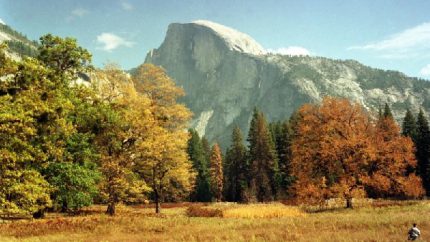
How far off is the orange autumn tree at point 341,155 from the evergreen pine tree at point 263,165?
39.6 meters

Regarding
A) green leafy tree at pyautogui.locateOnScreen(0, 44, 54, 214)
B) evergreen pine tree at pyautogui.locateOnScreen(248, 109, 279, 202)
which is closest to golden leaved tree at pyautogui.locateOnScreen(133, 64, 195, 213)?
green leafy tree at pyautogui.locateOnScreen(0, 44, 54, 214)

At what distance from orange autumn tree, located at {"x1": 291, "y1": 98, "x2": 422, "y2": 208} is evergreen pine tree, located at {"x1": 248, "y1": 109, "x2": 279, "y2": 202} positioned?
39601 mm

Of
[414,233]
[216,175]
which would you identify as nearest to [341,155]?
[414,233]

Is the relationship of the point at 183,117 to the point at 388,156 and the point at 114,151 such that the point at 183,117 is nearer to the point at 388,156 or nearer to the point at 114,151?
the point at 114,151

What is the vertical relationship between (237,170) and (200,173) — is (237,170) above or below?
above

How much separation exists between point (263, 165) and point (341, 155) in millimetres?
43316

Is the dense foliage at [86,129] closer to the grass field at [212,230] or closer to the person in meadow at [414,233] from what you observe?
the grass field at [212,230]

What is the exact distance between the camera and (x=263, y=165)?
80000 mm

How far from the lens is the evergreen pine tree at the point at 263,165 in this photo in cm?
7850

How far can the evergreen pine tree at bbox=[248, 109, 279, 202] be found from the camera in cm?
7850

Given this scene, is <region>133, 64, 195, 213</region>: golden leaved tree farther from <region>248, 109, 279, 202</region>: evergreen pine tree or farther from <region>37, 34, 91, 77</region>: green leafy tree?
<region>248, 109, 279, 202</region>: evergreen pine tree

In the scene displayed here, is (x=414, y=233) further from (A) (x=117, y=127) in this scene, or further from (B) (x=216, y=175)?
(B) (x=216, y=175)

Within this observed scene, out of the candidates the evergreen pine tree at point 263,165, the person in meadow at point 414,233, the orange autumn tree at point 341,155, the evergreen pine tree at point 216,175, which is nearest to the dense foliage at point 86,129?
the orange autumn tree at point 341,155

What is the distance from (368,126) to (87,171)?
2444cm
